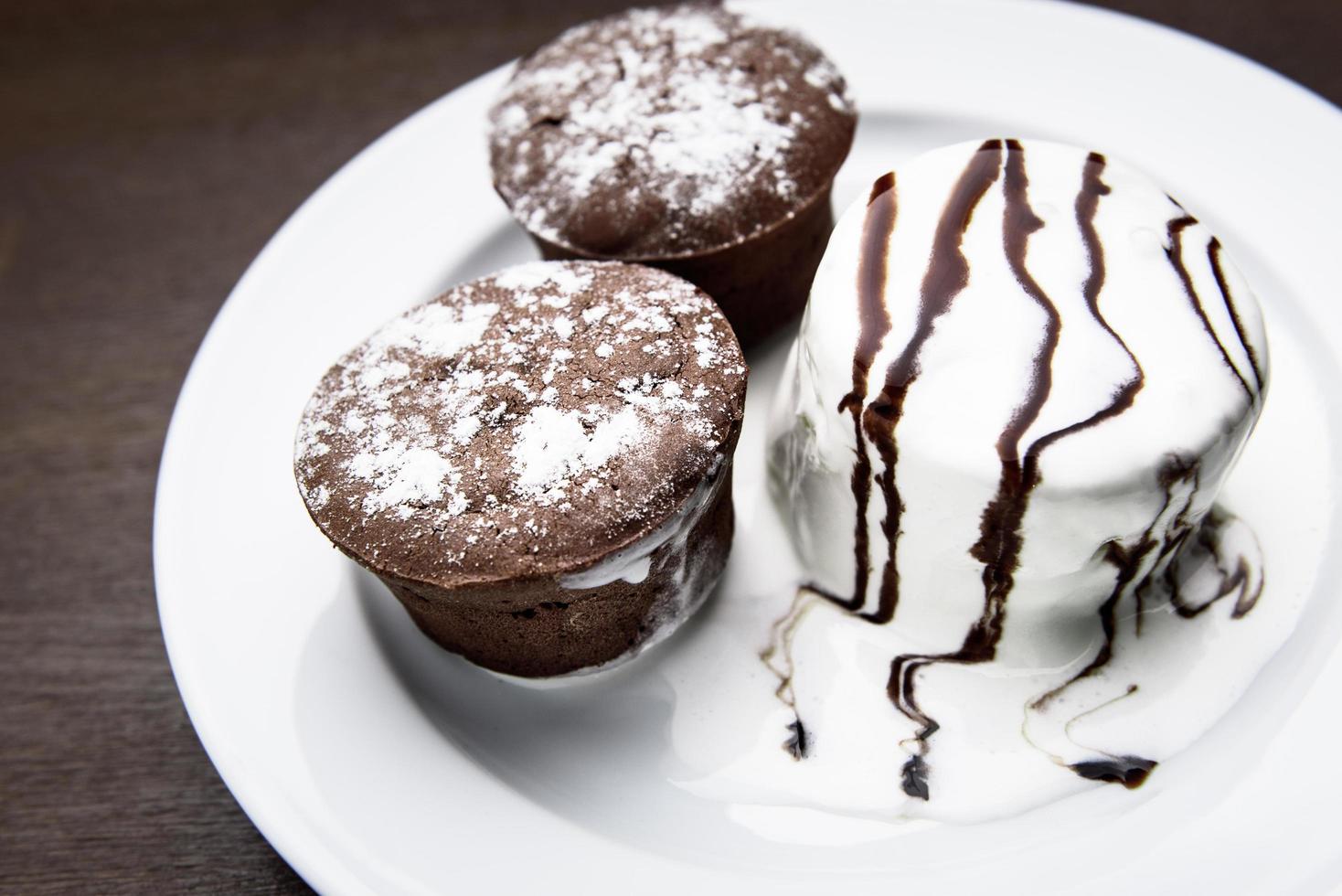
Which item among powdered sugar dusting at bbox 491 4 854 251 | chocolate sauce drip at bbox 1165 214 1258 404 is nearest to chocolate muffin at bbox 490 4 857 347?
powdered sugar dusting at bbox 491 4 854 251

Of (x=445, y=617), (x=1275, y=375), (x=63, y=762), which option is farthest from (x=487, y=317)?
(x=1275, y=375)

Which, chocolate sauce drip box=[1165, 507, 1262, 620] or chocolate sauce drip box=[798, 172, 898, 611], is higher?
chocolate sauce drip box=[798, 172, 898, 611]

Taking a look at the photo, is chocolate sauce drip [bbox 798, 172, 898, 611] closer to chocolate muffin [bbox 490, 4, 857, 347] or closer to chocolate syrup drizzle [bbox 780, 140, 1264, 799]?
chocolate syrup drizzle [bbox 780, 140, 1264, 799]

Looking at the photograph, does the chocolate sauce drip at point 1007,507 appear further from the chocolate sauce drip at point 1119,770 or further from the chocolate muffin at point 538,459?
the chocolate muffin at point 538,459

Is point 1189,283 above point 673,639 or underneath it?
above

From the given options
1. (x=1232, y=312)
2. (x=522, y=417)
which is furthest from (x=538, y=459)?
(x=1232, y=312)

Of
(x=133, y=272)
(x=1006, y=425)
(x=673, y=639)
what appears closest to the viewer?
(x=1006, y=425)

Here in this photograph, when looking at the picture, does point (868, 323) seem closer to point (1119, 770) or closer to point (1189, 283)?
point (1189, 283)

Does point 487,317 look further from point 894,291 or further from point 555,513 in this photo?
point 894,291
